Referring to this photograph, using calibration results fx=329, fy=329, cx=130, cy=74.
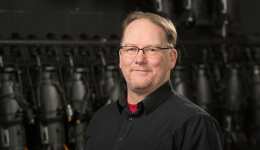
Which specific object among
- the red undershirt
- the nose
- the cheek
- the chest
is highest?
the nose

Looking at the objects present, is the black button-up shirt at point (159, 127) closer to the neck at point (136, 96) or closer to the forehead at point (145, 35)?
the neck at point (136, 96)

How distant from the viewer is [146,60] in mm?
1062

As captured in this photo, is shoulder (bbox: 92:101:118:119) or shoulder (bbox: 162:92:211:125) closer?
shoulder (bbox: 162:92:211:125)

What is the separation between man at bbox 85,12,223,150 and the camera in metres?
0.95

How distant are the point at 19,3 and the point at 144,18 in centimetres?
175

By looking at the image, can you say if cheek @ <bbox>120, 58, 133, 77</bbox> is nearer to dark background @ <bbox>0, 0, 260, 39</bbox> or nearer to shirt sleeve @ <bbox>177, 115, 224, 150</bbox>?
shirt sleeve @ <bbox>177, 115, 224, 150</bbox>

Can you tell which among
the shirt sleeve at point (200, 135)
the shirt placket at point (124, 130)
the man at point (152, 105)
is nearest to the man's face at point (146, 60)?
the man at point (152, 105)

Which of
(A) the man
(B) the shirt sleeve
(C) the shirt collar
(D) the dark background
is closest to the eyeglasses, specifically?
(A) the man

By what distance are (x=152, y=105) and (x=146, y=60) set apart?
0.15m

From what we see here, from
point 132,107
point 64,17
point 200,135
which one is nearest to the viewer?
point 200,135

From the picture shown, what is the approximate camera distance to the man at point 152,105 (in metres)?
0.95

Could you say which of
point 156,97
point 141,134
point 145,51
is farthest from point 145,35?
Answer: point 141,134

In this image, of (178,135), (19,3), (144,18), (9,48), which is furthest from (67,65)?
(178,135)

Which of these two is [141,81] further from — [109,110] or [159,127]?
[109,110]
